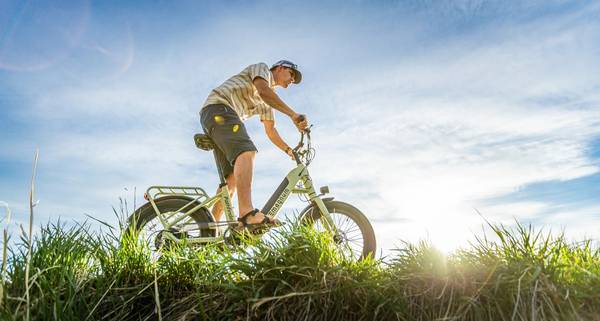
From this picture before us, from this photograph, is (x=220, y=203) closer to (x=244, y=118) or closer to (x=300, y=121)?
(x=244, y=118)

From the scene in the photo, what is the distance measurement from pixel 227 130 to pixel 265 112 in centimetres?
72

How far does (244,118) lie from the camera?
16.1 ft

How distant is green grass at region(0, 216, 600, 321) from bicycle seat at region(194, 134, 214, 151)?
6.57ft

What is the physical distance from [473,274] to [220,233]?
276 centimetres

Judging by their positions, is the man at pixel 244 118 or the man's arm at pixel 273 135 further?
the man's arm at pixel 273 135

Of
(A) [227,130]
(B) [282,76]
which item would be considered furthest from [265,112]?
(A) [227,130]

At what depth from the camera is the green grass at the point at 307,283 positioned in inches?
87.1

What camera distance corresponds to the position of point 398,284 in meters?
2.38

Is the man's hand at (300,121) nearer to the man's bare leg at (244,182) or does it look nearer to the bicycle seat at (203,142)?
the man's bare leg at (244,182)

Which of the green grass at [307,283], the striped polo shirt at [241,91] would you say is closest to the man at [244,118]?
the striped polo shirt at [241,91]

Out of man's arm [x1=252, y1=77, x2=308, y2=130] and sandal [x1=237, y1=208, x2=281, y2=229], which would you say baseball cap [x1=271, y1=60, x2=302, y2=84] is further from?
sandal [x1=237, y1=208, x2=281, y2=229]

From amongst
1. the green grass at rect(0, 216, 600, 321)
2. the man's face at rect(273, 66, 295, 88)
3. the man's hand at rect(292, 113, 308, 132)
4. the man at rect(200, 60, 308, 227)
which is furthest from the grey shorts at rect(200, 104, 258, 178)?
the green grass at rect(0, 216, 600, 321)

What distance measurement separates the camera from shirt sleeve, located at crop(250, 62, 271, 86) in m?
4.60

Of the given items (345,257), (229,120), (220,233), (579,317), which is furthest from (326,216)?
(579,317)
